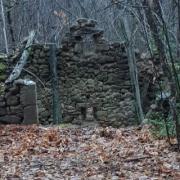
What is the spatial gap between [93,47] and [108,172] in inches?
340

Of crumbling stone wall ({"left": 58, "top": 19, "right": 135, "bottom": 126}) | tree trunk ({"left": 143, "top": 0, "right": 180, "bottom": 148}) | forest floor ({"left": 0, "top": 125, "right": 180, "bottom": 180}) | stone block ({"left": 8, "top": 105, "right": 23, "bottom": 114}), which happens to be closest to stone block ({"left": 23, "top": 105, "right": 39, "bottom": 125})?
stone block ({"left": 8, "top": 105, "right": 23, "bottom": 114})

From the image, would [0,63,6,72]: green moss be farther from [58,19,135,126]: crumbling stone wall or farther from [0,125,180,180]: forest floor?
[0,125,180,180]: forest floor

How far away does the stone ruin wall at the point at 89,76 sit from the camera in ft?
45.4

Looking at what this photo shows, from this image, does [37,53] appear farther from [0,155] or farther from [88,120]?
[0,155]

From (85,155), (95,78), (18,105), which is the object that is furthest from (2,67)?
(85,155)

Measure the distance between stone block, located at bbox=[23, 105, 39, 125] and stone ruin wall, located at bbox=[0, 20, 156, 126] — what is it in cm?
324

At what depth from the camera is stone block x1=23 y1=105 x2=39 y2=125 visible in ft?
34.3

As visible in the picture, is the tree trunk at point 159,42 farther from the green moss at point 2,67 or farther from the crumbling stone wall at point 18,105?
the green moss at point 2,67

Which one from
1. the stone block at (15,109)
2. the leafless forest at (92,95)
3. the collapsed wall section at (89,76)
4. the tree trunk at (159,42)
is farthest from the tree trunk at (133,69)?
the tree trunk at (159,42)

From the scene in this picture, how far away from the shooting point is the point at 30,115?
1049 cm

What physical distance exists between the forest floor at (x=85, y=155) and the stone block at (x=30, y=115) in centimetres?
113

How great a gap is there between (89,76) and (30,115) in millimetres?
3896

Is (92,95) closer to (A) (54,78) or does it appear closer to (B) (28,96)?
(A) (54,78)

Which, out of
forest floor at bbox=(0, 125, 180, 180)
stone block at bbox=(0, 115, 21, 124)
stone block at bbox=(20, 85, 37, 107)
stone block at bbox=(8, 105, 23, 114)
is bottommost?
forest floor at bbox=(0, 125, 180, 180)
